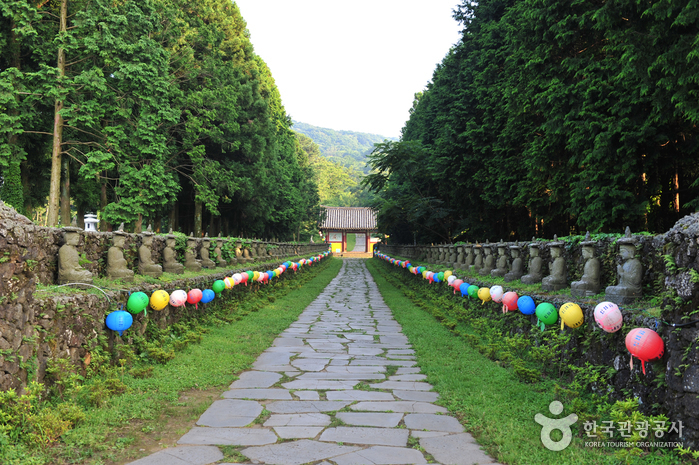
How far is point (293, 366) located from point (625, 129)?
8.30 meters

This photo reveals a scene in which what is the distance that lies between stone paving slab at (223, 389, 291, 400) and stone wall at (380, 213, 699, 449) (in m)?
2.78

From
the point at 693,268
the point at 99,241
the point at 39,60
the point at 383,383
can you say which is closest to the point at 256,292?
the point at 99,241

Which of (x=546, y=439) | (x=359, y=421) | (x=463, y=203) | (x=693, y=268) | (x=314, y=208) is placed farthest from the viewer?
(x=314, y=208)

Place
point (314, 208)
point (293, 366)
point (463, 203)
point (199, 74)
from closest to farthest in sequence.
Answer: point (293, 366) → point (463, 203) → point (199, 74) → point (314, 208)

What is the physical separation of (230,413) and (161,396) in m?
0.79

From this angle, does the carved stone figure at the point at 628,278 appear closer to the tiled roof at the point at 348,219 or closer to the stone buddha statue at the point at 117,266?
the stone buddha statue at the point at 117,266

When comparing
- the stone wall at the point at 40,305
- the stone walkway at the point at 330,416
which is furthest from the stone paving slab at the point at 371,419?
the stone wall at the point at 40,305

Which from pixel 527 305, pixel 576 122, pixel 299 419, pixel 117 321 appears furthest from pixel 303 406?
pixel 576 122

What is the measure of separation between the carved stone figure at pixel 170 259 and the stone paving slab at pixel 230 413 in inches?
170

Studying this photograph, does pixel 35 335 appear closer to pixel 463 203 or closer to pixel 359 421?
pixel 359 421

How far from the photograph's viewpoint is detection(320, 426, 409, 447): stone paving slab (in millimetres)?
3425

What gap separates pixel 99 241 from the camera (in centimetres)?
603

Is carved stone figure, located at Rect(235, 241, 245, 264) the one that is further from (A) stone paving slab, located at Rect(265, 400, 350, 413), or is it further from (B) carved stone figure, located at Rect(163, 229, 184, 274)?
(A) stone paving slab, located at Rect(265, 400, 350, 413)

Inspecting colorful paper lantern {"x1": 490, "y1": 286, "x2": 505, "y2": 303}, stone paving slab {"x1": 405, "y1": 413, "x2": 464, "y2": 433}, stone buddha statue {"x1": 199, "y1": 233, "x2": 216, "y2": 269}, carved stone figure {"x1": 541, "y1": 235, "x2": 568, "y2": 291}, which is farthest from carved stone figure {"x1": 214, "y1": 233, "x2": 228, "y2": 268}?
stone paving slab {"x1": 405, "y1": 413, "x2": 464, "y2": 433}
